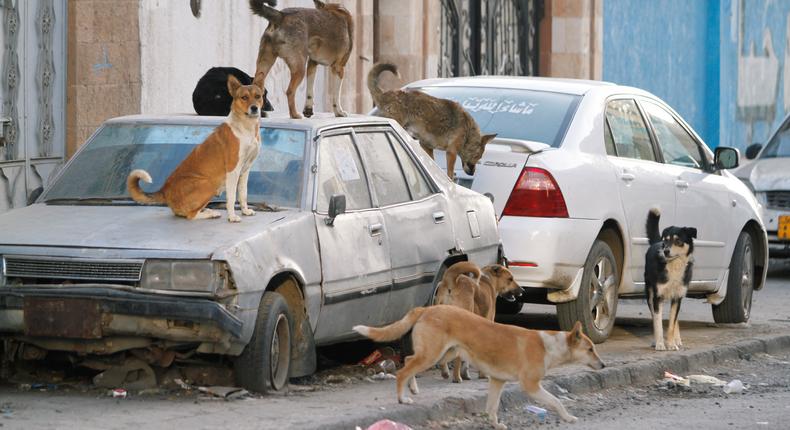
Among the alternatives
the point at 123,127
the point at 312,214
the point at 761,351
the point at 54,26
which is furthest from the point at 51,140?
the point at 761,351

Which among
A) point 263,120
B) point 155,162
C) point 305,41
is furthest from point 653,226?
point 155,162

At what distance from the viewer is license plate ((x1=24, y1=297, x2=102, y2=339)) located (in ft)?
26.6

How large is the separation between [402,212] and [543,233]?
1522 millimetres

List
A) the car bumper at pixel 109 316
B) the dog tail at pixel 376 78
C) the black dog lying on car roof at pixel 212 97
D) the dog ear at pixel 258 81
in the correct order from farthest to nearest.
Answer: the dog tail at pixel 376 78
the black dog lying on car roof at pixel 212 97
the dog ear at pixel 258 81
the car bumper at pixel 109 316

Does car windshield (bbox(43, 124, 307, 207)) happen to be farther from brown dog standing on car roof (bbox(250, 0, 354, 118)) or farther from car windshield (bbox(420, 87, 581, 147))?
car windshield (bbox(420, 87, 581, 147))

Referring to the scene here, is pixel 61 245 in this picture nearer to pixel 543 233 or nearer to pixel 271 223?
pixel 271 223

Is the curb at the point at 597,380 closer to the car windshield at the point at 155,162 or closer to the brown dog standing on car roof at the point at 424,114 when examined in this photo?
the car windshield at the point at 155,162

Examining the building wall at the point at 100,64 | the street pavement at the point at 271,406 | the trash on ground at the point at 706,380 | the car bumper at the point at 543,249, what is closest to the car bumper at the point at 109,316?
the street pavement at the point at 271,406

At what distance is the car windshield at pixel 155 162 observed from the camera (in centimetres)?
932

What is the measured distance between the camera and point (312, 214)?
9.09 metres

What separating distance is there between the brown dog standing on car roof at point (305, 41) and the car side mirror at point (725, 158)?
4051 mm

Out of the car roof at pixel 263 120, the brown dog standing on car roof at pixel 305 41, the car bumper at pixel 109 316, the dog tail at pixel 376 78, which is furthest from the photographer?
the dog tail at pixel 376 78

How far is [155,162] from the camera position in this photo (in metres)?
9.53

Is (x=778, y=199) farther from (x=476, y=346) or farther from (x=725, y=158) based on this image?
(x=476, y=346)
